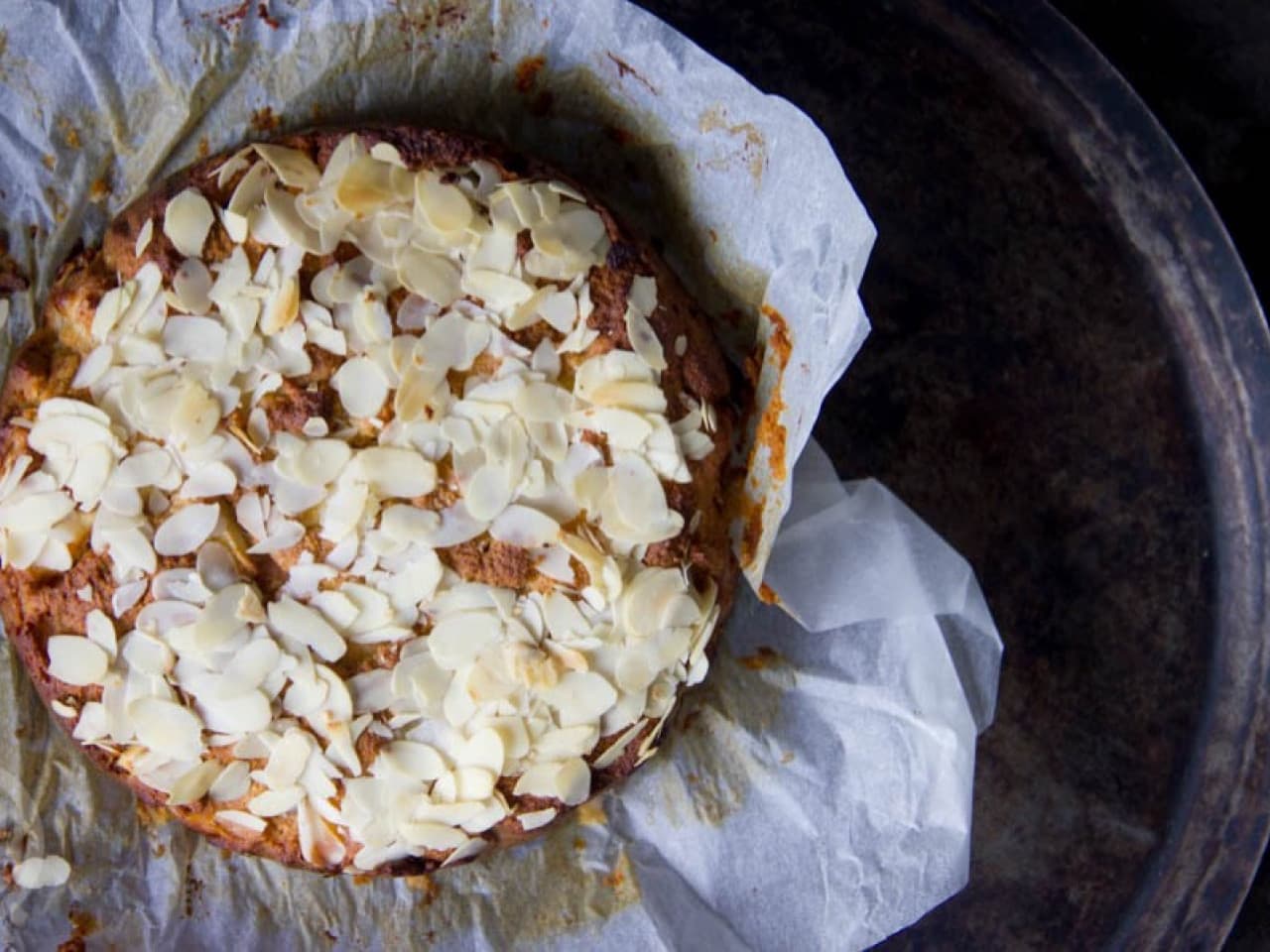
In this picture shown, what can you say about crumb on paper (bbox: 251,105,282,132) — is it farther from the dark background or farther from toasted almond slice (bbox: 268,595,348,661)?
the dark background

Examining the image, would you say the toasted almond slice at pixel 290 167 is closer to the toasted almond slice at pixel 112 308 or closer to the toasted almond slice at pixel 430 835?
the toasted almond slice at pixel 112 308

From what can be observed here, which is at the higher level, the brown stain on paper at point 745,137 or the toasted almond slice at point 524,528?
the brown stain on paper at point 745,137

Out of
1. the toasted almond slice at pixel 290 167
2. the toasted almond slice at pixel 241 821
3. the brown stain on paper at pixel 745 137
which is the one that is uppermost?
the brown stain on paper at pixel 745 137

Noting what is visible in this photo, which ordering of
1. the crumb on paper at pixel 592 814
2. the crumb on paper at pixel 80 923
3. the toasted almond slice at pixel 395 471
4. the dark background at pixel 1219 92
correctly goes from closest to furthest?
the toasted almond slice at pixel 395 471
the crumb on paper at pixel 80 923
the crumb on paper at pixel 592 814
the dark background at pixel 1219 92

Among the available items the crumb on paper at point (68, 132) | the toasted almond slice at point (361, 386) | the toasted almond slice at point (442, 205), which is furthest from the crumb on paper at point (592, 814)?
the crumb on paper at point (68, 132)

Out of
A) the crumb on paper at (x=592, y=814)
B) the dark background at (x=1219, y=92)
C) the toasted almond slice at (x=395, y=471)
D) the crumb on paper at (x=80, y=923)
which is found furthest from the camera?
the dark background at (x=1219, y=92)

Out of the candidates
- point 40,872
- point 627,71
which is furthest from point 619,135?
point 40,872

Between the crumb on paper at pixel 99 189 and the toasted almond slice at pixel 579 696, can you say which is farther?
the crumb on paper at pixel 99 189
